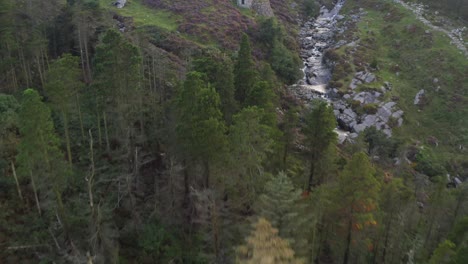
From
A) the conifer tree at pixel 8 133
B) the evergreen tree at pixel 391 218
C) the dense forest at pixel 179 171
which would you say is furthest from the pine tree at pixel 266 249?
the conifer tree at pixel 8 133

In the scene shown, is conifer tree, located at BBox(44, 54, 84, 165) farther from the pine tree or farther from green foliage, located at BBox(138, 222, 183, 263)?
the pine tree

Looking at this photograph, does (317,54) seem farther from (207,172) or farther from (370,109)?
(207,172)

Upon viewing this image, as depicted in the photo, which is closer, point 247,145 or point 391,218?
point 247,145

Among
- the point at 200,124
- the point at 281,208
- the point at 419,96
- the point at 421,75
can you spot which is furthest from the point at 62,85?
the point at 421,75

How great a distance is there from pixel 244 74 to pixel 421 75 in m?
53.9

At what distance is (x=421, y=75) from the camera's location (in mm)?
81188

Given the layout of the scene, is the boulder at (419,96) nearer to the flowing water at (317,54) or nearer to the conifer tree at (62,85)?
the flowing water at (317,54)

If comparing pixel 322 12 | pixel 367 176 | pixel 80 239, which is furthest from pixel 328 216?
pixel 322 12

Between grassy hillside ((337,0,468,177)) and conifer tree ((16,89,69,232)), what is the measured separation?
54.5m

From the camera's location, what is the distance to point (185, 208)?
117 ft

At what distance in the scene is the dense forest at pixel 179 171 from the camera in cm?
2702

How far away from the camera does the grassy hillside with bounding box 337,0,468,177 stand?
66.6 metres

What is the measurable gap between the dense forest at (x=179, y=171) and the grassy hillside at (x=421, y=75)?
4730 millimetres

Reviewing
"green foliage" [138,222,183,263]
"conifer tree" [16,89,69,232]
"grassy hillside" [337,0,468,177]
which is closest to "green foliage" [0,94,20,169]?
"conifer tree" [16,89,69,232]
